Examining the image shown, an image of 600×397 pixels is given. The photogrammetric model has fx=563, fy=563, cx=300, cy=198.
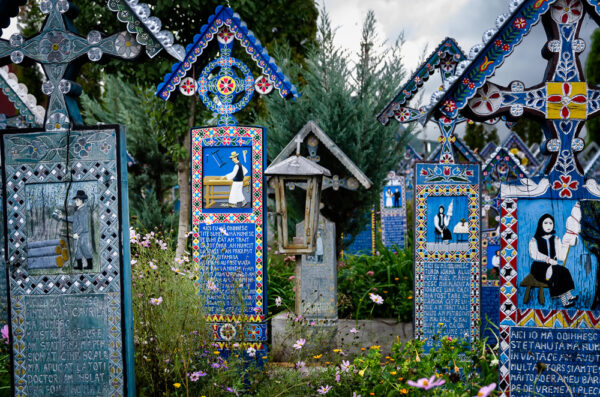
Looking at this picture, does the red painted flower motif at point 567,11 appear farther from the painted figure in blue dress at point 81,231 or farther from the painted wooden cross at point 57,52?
the painted figure in blue dress at point 81,231

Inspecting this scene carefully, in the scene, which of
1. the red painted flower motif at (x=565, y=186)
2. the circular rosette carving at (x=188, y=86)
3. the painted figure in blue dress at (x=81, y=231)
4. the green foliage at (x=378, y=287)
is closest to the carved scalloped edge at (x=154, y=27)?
the painted figure in blue dress at (x=81, y=231)

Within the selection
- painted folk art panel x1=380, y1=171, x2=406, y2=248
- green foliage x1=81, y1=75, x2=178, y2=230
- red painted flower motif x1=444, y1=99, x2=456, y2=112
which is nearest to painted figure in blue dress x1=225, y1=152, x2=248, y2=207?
red painted flower motif x1=444, y1=99, x2=456, y2=112

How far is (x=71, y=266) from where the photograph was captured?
13.2ft

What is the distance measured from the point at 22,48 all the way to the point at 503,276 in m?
3.78

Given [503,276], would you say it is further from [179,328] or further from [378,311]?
[378,311]

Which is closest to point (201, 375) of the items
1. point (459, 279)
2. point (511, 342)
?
point (511, 342)

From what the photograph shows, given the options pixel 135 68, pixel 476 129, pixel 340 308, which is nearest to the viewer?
pixel 340 308

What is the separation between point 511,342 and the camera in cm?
387

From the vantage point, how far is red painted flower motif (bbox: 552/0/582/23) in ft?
12.7

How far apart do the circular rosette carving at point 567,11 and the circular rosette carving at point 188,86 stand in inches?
144

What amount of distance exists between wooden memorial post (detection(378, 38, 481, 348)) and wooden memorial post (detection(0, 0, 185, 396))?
3.50 m

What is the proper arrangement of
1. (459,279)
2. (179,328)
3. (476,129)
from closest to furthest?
(179,328) < (459,279) < (476,129)

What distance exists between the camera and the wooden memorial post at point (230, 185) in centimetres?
598

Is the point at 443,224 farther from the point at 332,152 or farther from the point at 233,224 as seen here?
the point at 233,224
